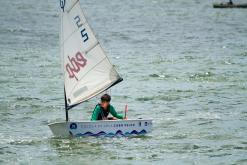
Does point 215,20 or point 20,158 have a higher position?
point 215,20

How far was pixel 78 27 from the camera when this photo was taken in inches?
1160

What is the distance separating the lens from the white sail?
29.5m

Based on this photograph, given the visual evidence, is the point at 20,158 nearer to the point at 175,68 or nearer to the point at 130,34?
the point at 175,68

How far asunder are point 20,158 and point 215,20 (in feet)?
264

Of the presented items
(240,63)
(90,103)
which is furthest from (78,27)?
(240,63)

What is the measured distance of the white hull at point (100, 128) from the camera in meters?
28.5

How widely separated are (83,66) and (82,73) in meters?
0.29

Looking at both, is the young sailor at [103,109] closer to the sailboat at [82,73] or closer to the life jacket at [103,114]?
the life jacket at [103,114]

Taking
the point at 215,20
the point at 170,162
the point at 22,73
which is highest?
the point at 215,20

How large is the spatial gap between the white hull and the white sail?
1295mm

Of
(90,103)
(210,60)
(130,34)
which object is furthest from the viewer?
(130,34)

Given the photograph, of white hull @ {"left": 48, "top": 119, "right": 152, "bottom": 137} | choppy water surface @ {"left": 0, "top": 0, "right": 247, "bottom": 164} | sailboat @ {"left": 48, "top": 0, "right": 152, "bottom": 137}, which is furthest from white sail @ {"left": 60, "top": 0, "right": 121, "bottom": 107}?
choppy water surface @ {"left": 0, "top": 0, "right": 247, "bottom": 164}

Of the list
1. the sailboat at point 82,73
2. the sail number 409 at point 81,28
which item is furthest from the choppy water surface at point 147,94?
the sail number 409 at point 81,28

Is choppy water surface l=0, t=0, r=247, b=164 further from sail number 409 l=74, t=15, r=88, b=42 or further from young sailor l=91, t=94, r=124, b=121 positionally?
sail number 409 l=74, t=15, r=88, b=42
